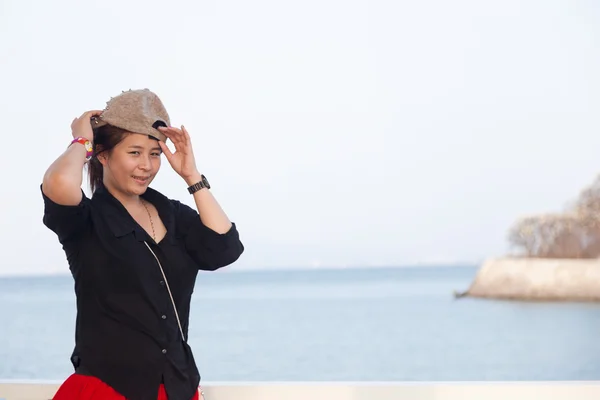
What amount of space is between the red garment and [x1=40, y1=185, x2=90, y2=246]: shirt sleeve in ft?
0.81

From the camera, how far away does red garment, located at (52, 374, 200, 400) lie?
164cm

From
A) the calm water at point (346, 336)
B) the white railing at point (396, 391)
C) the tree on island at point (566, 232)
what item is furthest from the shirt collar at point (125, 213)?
the tree on island at point (566, 232)

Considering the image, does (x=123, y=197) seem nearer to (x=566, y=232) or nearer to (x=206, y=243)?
(x=206, y=243)

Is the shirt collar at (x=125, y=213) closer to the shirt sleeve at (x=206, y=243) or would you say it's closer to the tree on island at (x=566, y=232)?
the shirt sleeve at (x=206, y=243)

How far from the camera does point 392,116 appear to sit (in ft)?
52.6

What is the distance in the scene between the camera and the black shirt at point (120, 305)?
166cm

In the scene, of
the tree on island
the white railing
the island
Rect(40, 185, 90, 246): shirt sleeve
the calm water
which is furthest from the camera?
the tree on island

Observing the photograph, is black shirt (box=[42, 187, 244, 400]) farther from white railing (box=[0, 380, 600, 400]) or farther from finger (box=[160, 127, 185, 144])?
white railing (box=[0, 380, 600, 400])

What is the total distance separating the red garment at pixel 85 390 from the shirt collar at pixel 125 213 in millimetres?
264

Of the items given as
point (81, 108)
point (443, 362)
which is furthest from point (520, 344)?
point (81, 108)

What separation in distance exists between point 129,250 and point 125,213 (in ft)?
0.29

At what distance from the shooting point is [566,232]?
14719 millimetres

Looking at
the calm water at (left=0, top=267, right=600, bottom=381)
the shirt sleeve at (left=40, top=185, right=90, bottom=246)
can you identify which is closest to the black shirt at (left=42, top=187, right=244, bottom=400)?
the shirt sleeve at (left=40, top=185, right=90, bottom=246)

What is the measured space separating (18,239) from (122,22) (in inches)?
143
